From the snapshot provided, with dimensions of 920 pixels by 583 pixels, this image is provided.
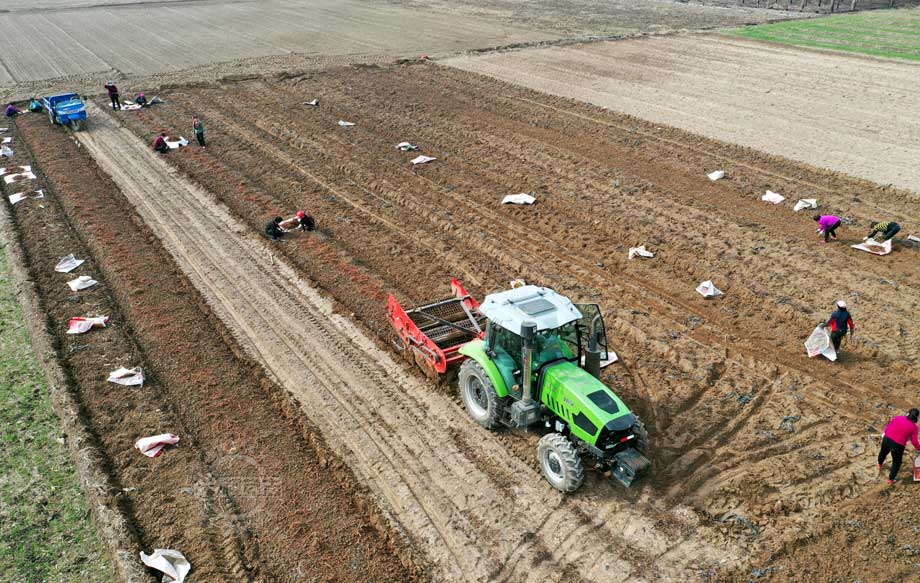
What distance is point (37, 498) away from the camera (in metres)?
8.79

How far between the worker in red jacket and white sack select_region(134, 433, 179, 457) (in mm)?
9961

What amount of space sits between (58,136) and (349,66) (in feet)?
46.5

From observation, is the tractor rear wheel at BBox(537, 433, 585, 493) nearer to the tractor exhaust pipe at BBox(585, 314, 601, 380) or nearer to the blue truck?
the tractor exhaust pipe at BBox(585, 314, 601, 380)

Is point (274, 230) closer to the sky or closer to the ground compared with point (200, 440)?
closer to the sky

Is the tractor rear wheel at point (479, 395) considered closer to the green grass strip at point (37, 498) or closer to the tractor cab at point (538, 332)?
the tractor cab at point (538, 332)

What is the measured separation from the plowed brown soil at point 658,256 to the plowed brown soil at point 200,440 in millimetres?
2715

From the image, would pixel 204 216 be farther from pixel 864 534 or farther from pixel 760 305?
pixel 864 534

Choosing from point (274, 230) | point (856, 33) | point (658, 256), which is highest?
point (856, 33)

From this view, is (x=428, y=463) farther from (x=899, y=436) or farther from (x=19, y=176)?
(x=19, y=176)

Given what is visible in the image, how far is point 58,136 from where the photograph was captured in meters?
23.9

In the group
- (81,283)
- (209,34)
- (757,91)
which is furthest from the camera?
(209,34)

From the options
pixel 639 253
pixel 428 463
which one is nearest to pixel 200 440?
pixel 428 463

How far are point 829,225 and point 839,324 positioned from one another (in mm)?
4699

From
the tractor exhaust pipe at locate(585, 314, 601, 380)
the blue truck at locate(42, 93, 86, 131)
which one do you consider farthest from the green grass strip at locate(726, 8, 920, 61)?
the blue truck at locate(42, 93, 86, 131)
